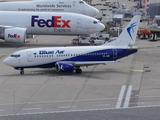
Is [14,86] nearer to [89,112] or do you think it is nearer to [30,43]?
[89,112]

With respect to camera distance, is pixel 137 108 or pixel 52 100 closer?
pixel 137 108

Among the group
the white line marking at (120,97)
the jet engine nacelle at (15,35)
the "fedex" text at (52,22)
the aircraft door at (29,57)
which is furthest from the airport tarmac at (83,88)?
the "fedex" text at (52,22)

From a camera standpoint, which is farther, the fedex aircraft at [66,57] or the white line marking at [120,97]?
the fedex aircraft at [66,57]

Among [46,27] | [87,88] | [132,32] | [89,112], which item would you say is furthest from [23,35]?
[89,112]

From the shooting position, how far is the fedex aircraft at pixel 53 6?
7375cm

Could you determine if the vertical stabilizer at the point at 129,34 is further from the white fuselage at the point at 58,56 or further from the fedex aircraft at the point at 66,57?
the white fuselage at the point at 58,56

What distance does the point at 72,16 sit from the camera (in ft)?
205

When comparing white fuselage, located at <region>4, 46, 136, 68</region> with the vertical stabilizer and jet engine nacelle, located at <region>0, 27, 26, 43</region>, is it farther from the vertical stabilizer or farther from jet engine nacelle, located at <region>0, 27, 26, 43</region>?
jet engine nacelle, located at <region>0, 27, 26, 43</region>

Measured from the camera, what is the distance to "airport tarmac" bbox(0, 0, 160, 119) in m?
30.5

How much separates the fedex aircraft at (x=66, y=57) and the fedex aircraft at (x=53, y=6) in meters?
31.6

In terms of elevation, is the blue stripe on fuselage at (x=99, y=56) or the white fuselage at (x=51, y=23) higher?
the white fuselage at (x=51, y=23)

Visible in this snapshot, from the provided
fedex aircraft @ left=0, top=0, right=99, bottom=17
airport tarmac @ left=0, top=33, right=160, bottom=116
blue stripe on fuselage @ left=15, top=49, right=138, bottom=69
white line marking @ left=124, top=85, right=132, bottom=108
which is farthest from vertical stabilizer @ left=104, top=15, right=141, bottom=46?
fedex aircraft @ left=0, top=0, right=99, bottom=17

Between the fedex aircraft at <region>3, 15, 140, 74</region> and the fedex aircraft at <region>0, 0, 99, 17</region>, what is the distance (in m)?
31.6

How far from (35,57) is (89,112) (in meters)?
15.5
